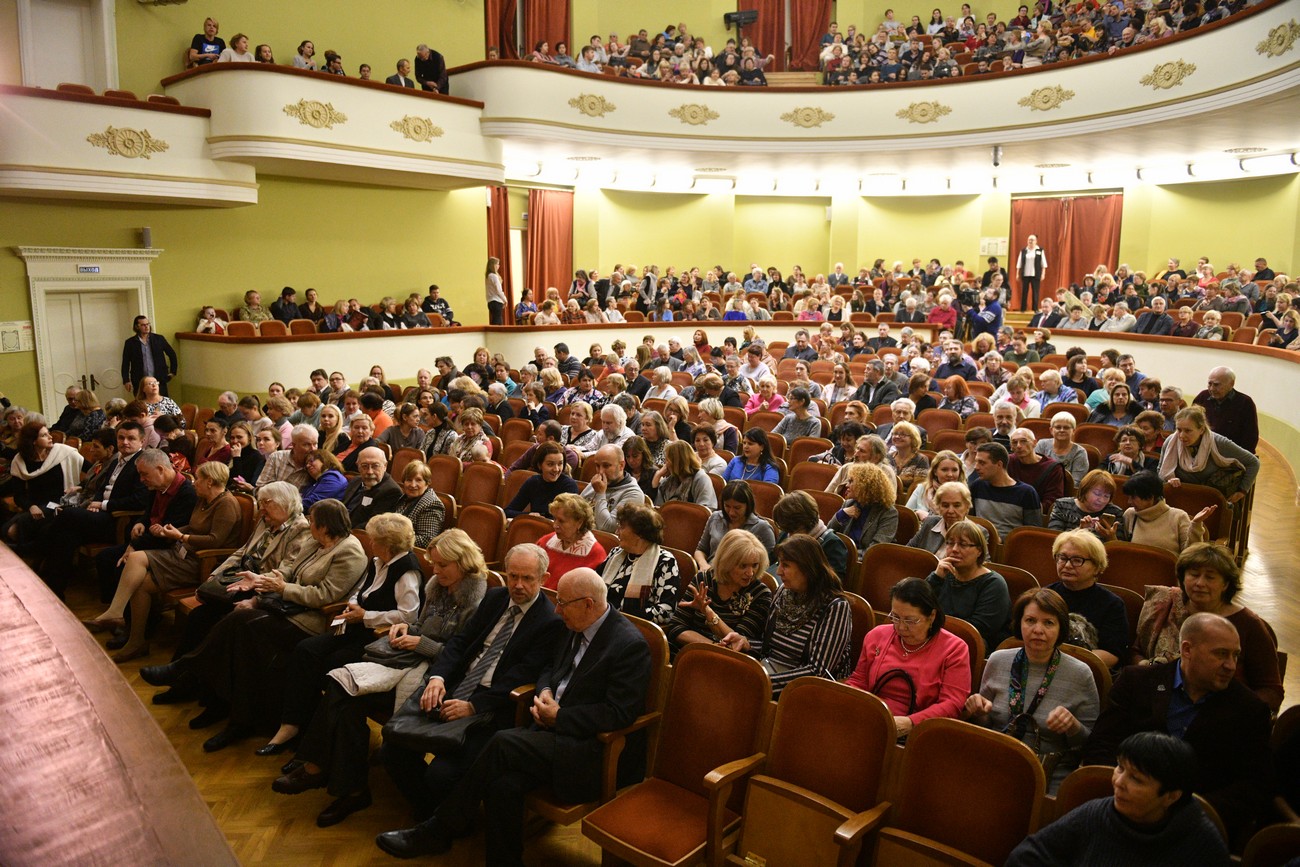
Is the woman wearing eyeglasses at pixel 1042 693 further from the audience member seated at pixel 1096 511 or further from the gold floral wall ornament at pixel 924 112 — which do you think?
the gold floral wall ornament at pixel 924 112

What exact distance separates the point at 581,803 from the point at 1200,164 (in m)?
15.4

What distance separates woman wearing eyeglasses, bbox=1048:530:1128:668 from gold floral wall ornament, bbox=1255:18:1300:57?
26.0ft

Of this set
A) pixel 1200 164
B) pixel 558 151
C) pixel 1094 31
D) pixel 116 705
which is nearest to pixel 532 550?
pixel 116 705

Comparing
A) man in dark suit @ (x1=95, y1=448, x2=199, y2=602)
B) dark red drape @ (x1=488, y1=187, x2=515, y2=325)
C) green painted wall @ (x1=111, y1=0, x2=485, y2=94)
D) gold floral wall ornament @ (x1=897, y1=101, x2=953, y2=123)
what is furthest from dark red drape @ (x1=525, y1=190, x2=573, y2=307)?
man in dark suit @ (x1=95, y1=448, x2=199, y2=602)

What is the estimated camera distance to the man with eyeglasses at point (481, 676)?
10.7 feet

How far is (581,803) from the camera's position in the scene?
9.87 ft

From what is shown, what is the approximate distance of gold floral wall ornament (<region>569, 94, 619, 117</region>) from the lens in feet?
42.5

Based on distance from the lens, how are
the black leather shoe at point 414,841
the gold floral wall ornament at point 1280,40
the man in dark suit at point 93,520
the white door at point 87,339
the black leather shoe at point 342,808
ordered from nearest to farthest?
the black leather shoe at point 414,841 → the black leather shoe at point 342,808 → the man in dark suit at point 93,520 → the gold floral wall ornament at point 1280,40 → the white door at point 87,339

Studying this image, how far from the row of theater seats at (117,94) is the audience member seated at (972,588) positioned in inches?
381

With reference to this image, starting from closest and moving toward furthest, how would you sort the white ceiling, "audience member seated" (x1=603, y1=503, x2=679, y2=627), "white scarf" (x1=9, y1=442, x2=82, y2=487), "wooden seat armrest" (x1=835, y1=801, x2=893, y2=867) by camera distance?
"wooden seat armrest" (x1=835, y1=801, x2=893, y2=867)
"audience member seated" (x1=603, y1=503, x2=679, y2=627)
"white scarf" (x1=9, y1=442, x2=82, y2=487)
the white ceiling

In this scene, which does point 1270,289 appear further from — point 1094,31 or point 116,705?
point 116,705

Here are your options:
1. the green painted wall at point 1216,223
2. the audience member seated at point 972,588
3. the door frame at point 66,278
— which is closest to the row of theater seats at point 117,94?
the door frame at point 66,278

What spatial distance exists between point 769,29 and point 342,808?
17190mm

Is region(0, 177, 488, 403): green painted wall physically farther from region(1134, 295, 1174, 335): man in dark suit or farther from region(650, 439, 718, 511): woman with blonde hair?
region(1134, 295, 1174, 335): man in dark suit
